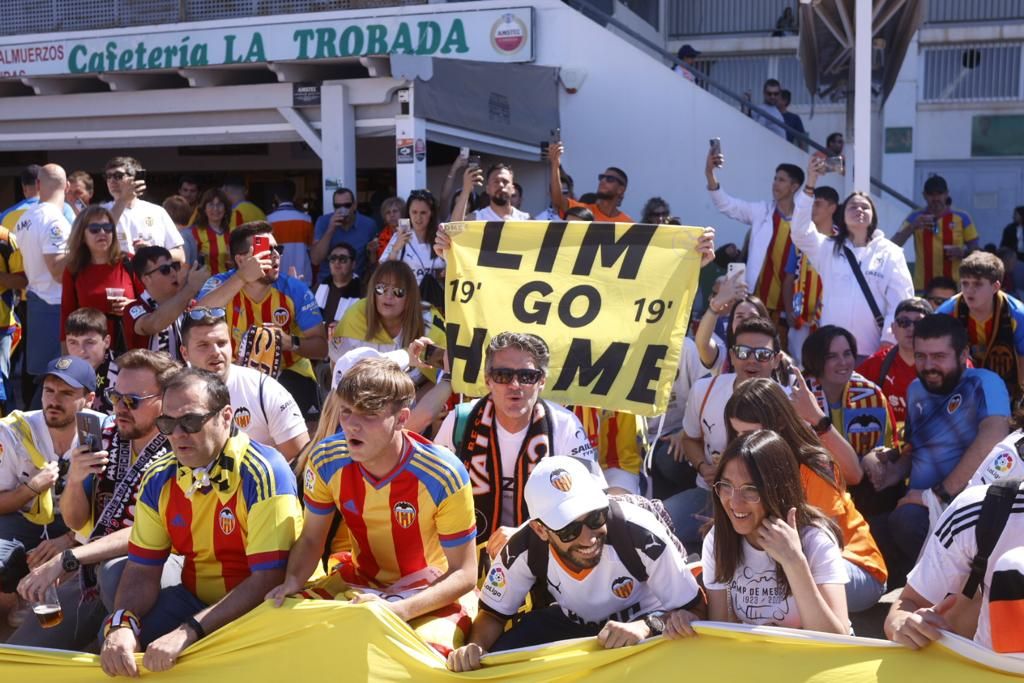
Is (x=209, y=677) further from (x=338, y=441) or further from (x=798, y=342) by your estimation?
(x=798, y=342)

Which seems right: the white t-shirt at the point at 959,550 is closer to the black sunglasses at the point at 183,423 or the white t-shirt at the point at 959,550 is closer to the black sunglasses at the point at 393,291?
the black sunglasses at the point at 183,423

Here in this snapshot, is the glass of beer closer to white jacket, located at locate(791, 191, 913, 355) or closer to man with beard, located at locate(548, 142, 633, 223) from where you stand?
white jacket, located at locate(791, 191, 913, 355)

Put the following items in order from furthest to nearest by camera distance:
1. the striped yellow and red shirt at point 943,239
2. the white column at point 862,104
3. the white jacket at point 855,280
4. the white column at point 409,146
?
the striped yellow and red shirt at point 943,239 < the white column at point 409,146 < the white column at point 862,104 < the white jacket at point 855,280

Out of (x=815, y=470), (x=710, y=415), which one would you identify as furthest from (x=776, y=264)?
(x=815, y=470)

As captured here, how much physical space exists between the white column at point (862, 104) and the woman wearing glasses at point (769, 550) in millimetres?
4180

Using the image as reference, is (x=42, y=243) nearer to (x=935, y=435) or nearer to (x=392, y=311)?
(x=392, y=311)

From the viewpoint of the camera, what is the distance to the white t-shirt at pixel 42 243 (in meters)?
7.72

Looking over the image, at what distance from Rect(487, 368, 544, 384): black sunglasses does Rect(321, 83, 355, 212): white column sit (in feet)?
18.4

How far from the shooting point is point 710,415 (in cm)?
577

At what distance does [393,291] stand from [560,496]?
114 inches

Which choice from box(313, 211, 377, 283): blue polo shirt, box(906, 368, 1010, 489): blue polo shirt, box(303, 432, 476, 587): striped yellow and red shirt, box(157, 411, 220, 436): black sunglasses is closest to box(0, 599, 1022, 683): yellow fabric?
box(303, 432, 476, 587): striped yellow and red shirt

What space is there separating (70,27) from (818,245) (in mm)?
10779

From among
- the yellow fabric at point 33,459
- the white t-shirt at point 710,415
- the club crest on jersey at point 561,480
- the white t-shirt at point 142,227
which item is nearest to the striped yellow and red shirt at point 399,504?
the club crest on jersey at point 561,480

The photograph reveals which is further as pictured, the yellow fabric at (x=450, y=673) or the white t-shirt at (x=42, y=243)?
the white t-shirt at (x=42, y=243)
